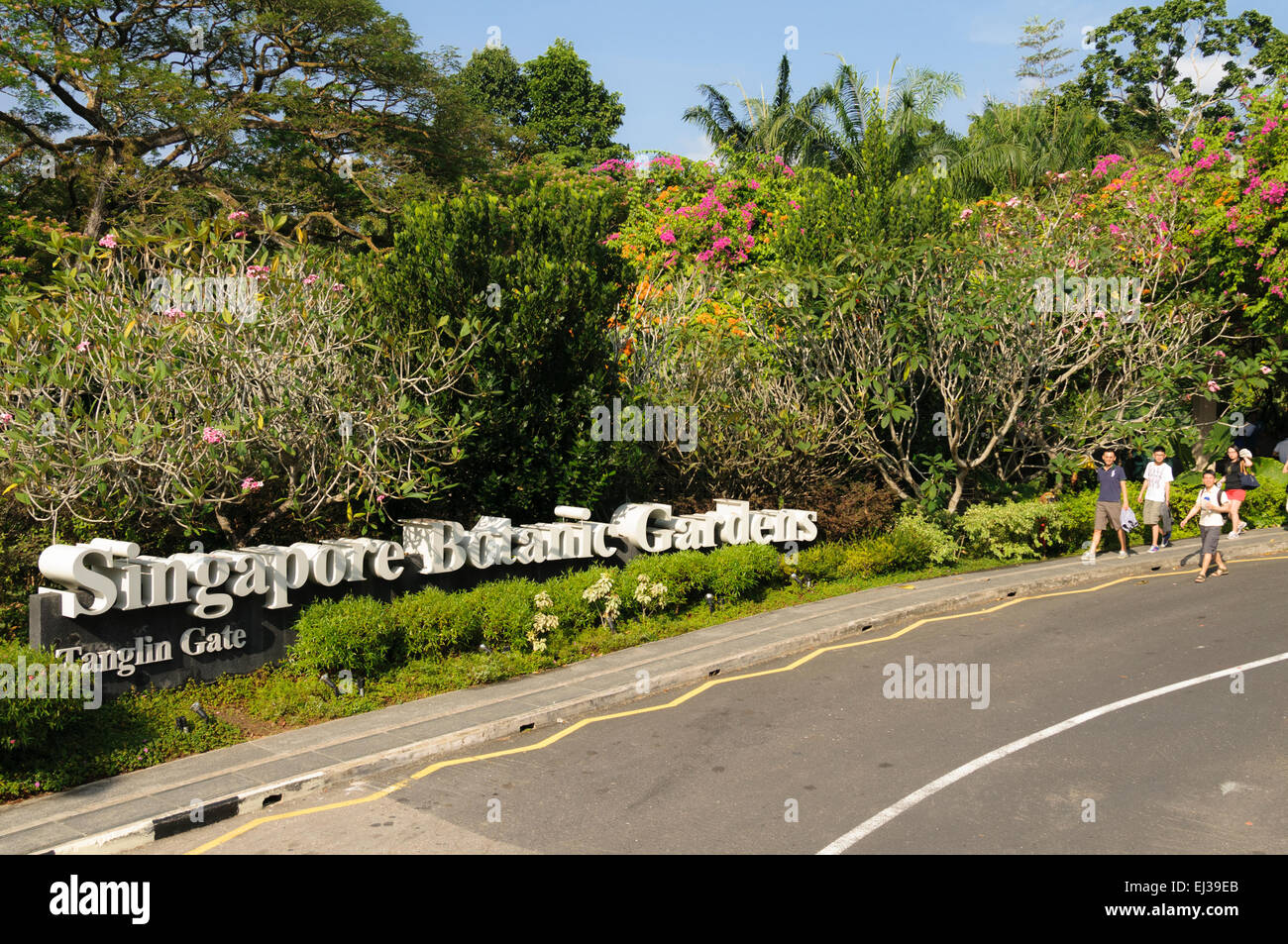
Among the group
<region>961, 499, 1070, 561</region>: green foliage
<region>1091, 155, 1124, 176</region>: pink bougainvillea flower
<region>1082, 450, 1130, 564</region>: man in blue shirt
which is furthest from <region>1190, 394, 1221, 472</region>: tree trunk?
<region>961, 499, 1070, 561</region>: green foliage

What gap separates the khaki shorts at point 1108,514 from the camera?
1744 cm

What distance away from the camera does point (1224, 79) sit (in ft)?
147

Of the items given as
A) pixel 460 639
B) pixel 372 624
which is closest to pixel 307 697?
pixel 372 624

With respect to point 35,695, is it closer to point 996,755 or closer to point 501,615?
point 501,615

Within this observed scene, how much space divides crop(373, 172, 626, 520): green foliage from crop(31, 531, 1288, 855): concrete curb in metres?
3.36

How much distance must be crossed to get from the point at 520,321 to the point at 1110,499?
35.1 ft

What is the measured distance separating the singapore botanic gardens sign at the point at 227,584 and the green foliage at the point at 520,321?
638mm

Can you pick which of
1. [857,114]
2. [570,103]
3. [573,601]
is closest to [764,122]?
[857,114]

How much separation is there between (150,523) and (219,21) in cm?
2093

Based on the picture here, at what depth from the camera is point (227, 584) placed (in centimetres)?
1030

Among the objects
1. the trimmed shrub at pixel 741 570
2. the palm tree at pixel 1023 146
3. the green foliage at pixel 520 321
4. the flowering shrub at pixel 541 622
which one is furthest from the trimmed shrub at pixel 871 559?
the palm tree at pixel 1023 146

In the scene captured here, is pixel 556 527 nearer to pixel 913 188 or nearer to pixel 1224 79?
pixel 913 188

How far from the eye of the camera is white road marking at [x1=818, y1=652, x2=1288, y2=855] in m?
7.04

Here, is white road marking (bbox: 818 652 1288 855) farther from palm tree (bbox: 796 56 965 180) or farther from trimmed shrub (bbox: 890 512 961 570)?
palm tree (bbox: 796 56 965 180)
